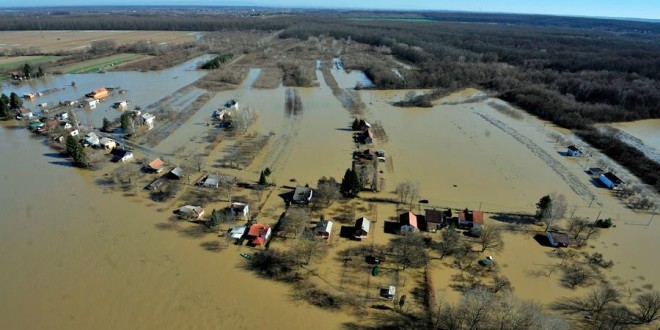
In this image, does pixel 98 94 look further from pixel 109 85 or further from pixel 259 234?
pixel 259 234

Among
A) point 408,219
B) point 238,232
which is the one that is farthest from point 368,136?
point 238,232

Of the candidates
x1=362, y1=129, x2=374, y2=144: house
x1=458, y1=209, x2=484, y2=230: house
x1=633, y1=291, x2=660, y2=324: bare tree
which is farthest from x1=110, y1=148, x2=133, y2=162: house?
x1=633, y1=291, x2=660, y2=324: bare tree

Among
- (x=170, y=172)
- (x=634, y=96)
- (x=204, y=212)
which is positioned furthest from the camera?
(x=634, y=96)

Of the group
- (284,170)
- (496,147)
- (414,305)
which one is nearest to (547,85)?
(496,147)

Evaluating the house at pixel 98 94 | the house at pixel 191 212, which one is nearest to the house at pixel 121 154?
the house at pixel 191 212

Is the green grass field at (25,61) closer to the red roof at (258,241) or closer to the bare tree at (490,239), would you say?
the red roof at (258,241)

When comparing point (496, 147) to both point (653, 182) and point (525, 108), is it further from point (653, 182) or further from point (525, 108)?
point (525, 108)
